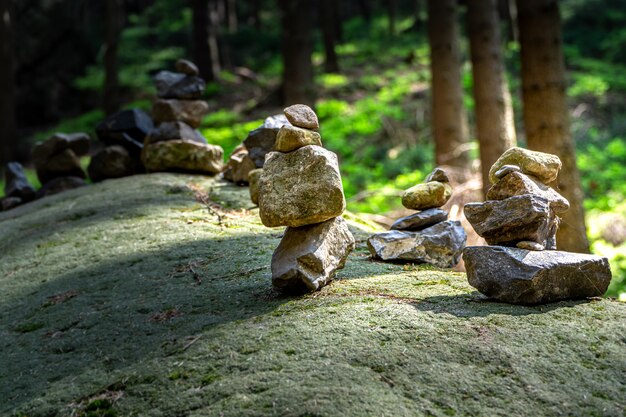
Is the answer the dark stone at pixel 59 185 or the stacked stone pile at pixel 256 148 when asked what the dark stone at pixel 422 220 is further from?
the dark stone at pixel 59 185

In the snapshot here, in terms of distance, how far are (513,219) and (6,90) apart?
15348 mm

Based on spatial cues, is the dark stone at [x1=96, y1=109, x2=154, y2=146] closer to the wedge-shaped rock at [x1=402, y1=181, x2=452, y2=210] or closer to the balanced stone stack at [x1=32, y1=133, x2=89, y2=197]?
the balanced stone stack at [x1=32, y1=133, x2=89, y2=197]

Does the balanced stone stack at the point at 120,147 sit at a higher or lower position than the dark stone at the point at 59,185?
higher

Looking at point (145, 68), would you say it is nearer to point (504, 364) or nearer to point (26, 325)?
point (26, 325)

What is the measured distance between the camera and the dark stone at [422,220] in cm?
393

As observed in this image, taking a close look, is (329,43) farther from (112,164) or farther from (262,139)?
(262,139)

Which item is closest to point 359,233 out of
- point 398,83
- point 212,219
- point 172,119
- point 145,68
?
point 212,219

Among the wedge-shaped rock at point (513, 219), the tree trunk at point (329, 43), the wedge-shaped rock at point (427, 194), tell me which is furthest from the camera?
the tree trunk at point (329, 43)

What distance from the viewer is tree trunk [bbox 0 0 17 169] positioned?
14773 mm

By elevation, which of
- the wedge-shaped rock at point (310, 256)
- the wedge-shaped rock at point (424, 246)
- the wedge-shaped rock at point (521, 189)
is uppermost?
the wedge-shaped rock at point (521, 189)

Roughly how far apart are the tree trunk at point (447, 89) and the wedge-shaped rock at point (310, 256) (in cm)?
667

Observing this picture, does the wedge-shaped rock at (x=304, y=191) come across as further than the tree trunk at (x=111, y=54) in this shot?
No

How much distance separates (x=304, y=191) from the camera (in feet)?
10.4

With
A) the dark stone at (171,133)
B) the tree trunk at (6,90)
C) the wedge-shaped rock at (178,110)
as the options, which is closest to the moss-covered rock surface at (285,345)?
the dark stone at (171,133)
